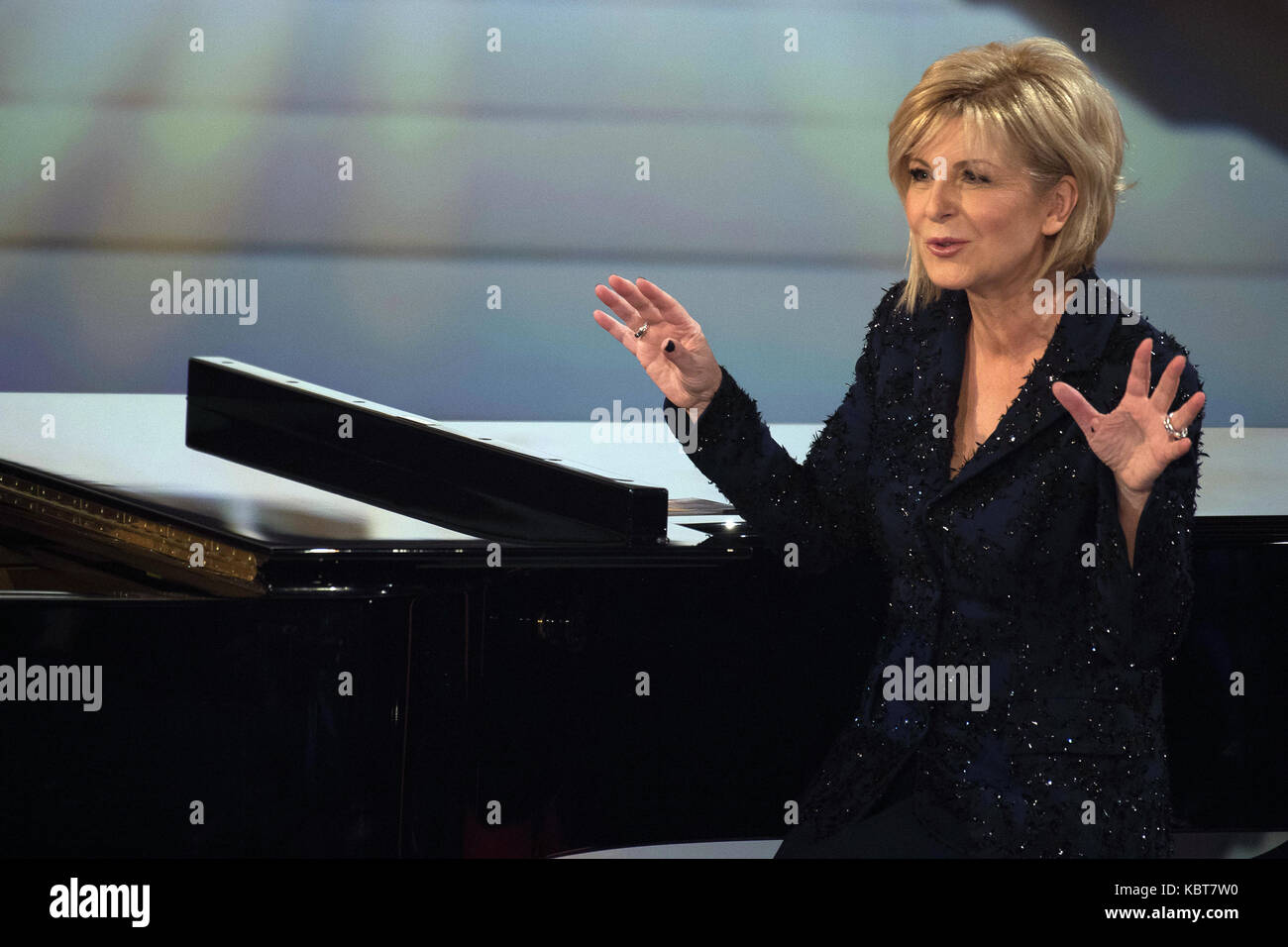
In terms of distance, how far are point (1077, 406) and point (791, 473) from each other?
320 mm

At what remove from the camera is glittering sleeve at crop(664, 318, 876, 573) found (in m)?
1.33

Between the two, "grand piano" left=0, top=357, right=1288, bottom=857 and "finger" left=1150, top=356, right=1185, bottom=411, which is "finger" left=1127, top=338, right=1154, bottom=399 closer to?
"finger" left=1150, top=356, right=1185, bottom=411

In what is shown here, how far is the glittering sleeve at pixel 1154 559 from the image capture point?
1136 millimetres

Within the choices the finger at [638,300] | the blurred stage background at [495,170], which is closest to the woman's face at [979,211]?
the finger at [638,300]

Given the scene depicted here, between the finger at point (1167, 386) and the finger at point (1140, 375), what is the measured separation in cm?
1

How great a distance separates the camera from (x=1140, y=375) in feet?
3.59

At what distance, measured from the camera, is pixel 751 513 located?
1332 mm

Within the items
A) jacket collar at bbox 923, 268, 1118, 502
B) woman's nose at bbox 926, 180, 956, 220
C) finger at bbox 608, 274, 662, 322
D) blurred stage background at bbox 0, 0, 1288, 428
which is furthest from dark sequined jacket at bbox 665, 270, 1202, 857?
blurred stage background at bbox 0, 0, 1288, 428

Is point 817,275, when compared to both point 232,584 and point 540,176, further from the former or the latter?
point 232,584

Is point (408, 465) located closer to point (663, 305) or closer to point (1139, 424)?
point (663, 305)

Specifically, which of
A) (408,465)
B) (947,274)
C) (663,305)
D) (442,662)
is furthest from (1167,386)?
(408,465)

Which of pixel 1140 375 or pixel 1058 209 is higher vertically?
pixel 1058 209

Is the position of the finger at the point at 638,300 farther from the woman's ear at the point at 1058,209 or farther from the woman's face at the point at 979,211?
the woman's ear at the point at 1058,209
